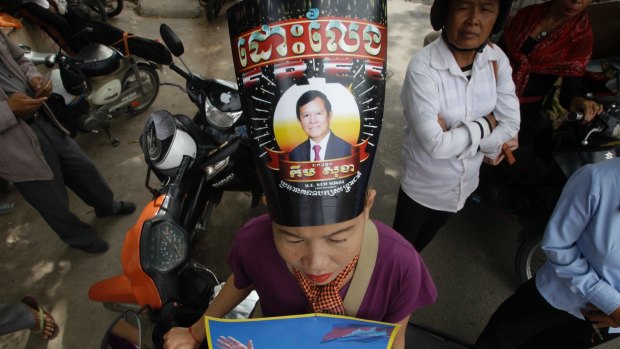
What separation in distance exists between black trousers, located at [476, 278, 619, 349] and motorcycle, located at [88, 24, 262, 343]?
168cm

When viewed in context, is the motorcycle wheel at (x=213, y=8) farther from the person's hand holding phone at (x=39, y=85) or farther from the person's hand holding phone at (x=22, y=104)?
the person's hand holding phone at (x=22, y=104)

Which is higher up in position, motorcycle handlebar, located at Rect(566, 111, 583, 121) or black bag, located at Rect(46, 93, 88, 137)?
motorcycle handlebar, located at Rect(566, 111, 583, 121)

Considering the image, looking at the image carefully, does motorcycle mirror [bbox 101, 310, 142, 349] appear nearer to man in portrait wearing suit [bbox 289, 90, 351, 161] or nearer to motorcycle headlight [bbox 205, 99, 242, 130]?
man in portrait wearing suit [bbox 289, 90, 351, 161]

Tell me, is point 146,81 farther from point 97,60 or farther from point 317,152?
point 317,152

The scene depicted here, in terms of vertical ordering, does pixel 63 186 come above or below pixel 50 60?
below

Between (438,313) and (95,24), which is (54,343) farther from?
(95,24)

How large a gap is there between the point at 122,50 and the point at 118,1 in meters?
2.70

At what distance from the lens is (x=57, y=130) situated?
2.74 m

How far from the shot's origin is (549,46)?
2.36 meters

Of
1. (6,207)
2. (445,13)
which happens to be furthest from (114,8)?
(445,13)

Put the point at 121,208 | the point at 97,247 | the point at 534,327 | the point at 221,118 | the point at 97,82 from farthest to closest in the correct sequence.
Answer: the point at 97,82 < the point at 121,208 < the point at 97,247 < the point at 221,118 < the point at 534,327

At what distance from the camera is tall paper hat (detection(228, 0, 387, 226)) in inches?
35.4

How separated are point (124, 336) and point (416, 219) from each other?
1.67 meters

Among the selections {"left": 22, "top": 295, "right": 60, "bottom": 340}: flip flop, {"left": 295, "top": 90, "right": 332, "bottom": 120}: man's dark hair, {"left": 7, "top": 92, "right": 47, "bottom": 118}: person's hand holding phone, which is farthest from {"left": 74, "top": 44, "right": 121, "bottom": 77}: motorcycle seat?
{"left": 295, "top": 90, "right": 332, "bottom": 120}: man's dark hair
